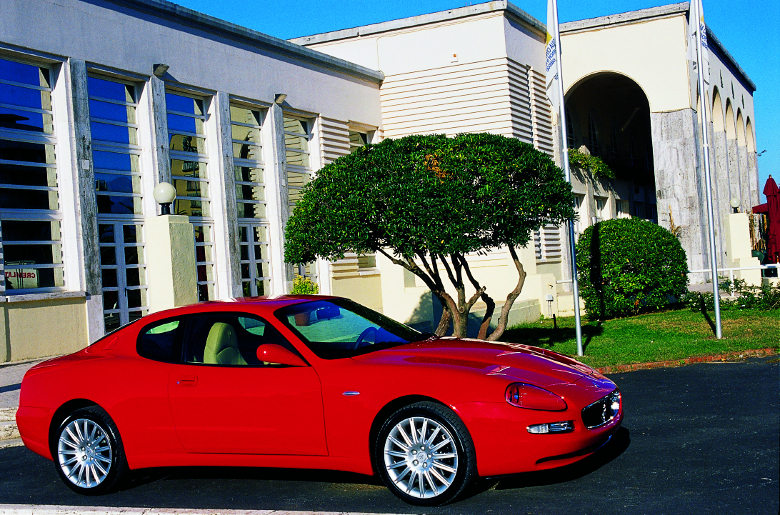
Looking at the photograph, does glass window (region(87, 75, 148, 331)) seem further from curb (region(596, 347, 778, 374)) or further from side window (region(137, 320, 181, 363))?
side window (region(137, 320, 181, 363))

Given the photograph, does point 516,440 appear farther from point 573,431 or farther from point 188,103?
point 188,103

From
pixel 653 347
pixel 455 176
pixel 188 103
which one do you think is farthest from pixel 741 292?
pixel 188 103

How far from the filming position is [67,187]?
15.9 metres

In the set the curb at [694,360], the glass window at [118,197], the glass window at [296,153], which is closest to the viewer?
the curb at [694,360]

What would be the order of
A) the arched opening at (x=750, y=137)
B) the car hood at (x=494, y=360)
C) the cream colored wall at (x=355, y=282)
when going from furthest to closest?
1. the arched opening at (x=750, y=137)
2. the cream colored wall at (x=355, y=282)
3. the car hood at (x=494, y=360)

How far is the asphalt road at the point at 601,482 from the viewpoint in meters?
5.55

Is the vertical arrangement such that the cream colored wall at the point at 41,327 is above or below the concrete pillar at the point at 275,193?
below

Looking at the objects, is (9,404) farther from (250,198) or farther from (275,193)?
(275,193)

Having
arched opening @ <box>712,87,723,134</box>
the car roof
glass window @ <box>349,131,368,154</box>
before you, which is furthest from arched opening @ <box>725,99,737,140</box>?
the car roof

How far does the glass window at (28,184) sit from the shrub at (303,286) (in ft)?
20.2

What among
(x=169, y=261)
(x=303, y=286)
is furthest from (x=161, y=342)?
(x=303, y=286)

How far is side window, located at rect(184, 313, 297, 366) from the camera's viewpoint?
6.61m

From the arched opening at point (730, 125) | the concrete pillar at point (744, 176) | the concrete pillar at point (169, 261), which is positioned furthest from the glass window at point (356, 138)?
the concrete pillar at point (744, 176)

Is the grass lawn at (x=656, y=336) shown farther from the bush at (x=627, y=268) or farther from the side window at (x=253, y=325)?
the side window at (x=253, y=325)
